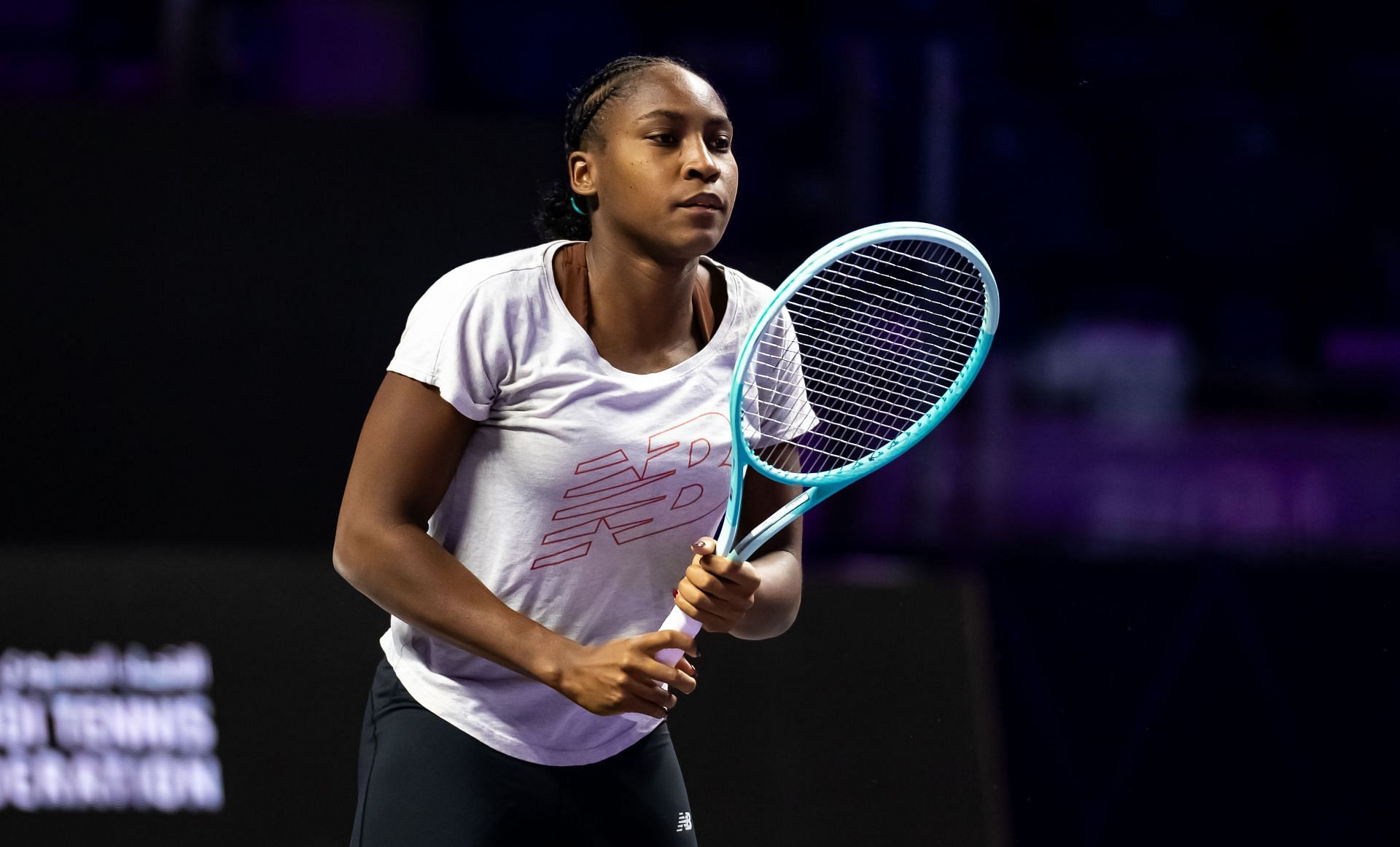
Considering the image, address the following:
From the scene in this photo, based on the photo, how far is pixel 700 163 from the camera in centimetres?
158

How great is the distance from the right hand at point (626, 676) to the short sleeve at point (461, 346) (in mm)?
283

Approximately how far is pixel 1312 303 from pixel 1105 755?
2.10 meters

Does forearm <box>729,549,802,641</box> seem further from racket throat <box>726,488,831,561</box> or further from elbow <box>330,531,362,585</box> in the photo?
elbow <box>330,531,362,585</box>

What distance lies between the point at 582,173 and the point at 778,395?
0.33 meters

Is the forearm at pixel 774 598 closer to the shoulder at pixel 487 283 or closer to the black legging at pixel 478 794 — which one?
the black legging at pixel 478 794

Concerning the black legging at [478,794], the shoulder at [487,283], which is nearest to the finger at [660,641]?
the black legging at [478,794]

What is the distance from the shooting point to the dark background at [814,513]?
105 inches

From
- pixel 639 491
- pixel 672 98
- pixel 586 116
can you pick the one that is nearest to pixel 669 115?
pixel 672 98

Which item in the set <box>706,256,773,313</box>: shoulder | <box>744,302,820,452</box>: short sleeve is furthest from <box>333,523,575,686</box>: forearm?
<box>706,256,773,313</box>: shoulder

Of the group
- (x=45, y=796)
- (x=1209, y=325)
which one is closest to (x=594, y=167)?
(x=45, y=796)

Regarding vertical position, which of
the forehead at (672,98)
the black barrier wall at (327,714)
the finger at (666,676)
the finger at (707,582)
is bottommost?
the black barrier wall at (327,714)

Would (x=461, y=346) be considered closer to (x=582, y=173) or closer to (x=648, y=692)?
(x=582, y=173)

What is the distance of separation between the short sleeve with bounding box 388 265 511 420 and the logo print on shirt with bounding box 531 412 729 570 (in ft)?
0.43

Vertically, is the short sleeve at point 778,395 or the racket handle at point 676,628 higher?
the short sleeve at point 778,395
